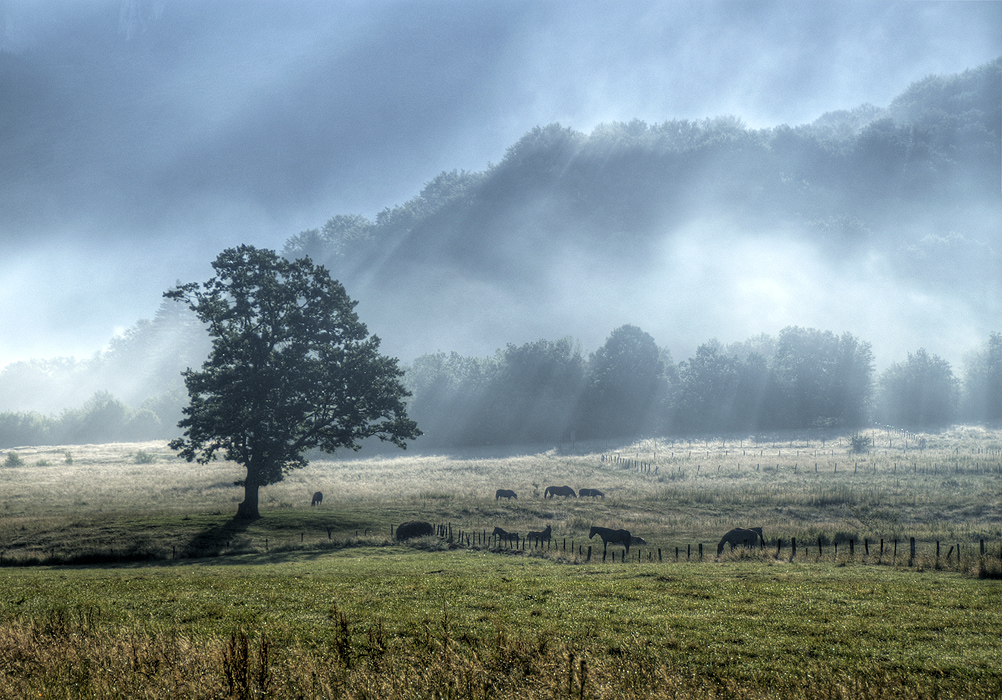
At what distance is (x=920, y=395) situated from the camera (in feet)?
387

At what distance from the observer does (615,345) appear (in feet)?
439

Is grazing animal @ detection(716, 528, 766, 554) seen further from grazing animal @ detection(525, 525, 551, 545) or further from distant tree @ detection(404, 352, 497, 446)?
distant tree @ detection(404, 352, 497, 446)

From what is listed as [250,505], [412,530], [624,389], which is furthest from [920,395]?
[250,505]

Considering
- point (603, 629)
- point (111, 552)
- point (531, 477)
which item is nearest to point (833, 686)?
point (603, 629)

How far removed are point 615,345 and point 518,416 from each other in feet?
93.8

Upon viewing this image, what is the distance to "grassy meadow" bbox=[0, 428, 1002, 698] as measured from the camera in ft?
32.9

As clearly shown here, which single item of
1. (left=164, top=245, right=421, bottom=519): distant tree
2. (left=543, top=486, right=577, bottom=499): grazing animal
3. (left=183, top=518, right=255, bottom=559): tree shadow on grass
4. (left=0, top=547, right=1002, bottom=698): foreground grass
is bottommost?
(left=543, top=486, right=577, bottom=499): grazing animal

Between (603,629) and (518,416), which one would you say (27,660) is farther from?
(518,416)

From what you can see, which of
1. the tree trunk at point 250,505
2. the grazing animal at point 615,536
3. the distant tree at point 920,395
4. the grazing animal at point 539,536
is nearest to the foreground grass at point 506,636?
the grazing animal at point 615,536

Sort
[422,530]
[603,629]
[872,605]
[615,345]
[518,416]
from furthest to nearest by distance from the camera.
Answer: [615,345] → [518,416] → [422,530] → [872,605] → [603,629]

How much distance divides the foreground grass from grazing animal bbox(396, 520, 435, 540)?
655 inches

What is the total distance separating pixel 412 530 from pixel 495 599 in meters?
22.9

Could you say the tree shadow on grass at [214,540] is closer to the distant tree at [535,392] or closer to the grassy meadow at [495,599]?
the grassy meadow at [495,599]

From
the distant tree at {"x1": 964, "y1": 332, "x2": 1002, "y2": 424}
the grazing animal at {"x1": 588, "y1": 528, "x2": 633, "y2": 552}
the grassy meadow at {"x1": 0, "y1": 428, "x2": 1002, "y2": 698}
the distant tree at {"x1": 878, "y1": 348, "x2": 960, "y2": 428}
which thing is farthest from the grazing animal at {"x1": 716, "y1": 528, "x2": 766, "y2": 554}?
the distant tree at {"x1": 964, "y1": 332, "x2": 1002, "y2": 424}
